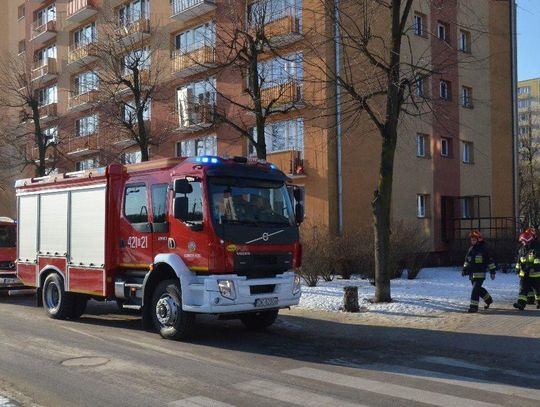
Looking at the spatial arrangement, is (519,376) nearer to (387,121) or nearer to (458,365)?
(458,365)

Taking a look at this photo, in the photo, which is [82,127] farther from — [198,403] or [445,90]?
[198,403]

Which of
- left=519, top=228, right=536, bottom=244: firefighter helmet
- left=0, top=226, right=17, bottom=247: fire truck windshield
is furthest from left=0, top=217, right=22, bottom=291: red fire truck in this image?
left=519, top=228, right=536, bottom=244: firefighter helmet

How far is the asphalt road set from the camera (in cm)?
619

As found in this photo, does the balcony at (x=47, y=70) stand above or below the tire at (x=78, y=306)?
above

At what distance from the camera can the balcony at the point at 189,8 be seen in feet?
83.3

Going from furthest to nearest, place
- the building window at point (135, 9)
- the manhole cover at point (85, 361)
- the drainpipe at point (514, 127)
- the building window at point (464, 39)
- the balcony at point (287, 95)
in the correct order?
the drainpipe at point (514, 127), the building window at point (135, 9), the building window at point (464, 39), the balcony at point (287, 95), the manhole cover at point (85, 361)

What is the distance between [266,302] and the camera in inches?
371

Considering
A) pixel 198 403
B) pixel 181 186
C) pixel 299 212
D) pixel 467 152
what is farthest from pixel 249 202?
pixel 467 152

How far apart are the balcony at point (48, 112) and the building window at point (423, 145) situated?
22.8m

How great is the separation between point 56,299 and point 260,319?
4481 millimetres

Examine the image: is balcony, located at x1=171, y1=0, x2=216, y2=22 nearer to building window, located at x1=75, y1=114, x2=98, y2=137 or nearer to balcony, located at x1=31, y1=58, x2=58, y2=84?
building window, located at x1=75, y1=114, x2=98, y2=137

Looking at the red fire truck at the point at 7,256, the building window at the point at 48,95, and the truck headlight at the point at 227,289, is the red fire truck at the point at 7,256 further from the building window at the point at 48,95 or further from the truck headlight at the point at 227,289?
the building window at the point at 48,95

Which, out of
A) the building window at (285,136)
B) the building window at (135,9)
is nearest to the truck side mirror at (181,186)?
the building window at (285,136)

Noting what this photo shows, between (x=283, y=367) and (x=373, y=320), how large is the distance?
441cm
